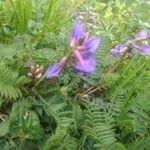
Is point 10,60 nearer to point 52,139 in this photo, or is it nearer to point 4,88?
point 4,88

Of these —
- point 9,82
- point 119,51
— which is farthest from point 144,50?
point 9,82

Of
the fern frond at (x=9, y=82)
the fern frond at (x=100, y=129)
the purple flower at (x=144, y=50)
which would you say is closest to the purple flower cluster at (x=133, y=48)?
the purple flower at (x=144, y=50)

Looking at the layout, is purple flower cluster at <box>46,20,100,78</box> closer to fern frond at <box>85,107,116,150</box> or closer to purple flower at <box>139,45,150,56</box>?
fern frond at <box>85,107,116,150</box>

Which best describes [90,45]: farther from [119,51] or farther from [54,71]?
[119,51]

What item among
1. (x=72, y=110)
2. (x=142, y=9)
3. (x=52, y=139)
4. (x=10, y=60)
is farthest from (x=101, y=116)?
(x=142, y=9)

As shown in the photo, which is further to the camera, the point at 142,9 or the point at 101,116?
the point at 142,9

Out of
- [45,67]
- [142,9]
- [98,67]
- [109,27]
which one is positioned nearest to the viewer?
[45,67]

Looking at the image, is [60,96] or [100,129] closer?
[100,129]
